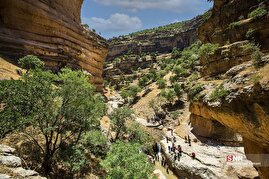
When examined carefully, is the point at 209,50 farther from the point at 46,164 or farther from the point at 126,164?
the point at 46,164

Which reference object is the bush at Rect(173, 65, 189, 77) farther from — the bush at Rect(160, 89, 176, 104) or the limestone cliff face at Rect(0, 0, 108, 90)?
the limestone cliff face at Rect(0, 0, 108, 90)

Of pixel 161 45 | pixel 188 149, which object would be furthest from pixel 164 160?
pixel 161 45

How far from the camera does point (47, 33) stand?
41.5 m

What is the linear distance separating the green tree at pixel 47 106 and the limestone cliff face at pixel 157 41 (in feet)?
379

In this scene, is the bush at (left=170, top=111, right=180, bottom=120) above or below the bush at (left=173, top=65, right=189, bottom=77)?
below

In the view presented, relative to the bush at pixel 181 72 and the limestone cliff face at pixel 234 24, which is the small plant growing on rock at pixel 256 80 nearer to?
the limestone cliff face at pixel 234 24

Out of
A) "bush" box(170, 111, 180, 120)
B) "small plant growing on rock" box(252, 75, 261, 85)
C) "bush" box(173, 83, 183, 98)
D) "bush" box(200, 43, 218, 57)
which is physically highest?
"bush" box(200, 43, 218, 57)

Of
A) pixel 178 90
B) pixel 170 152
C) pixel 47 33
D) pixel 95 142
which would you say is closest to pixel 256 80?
pixel 95 142

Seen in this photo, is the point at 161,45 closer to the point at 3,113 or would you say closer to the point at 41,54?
the point at 41,54

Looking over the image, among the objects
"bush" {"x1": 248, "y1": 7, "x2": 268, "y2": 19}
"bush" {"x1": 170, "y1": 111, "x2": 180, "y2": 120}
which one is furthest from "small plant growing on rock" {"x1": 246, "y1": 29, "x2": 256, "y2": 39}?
"bush" {"x1": 170, "y1": 111, "x2": 180, "y2": 120}

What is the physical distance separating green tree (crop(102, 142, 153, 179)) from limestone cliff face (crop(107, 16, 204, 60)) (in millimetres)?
117001

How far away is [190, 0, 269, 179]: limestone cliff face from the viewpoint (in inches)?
706

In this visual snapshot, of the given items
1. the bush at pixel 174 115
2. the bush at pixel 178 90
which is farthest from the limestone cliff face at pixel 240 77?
the bush at pixel 178 90

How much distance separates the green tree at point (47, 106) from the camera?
16.3 m
